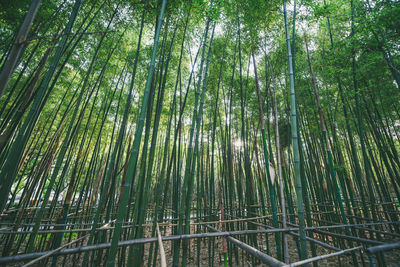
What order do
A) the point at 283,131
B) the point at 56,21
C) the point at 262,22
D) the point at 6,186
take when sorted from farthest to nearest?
1. the point at 283,131
2. the point at 262,22
3. the point at 56,21
4. the point at 6,186

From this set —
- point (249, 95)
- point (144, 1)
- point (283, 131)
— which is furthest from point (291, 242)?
point (144, 1)

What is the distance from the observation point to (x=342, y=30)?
3777mm

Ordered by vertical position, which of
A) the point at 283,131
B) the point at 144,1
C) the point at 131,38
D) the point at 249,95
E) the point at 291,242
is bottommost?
the point at 291,242

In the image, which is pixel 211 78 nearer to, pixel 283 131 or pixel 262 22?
pixel 262 22

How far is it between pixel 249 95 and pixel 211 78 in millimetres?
1344

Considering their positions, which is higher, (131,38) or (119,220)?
(131,38)

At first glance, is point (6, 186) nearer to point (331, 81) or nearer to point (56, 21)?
point (56, 21)

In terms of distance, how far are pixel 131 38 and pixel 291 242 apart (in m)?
7.23

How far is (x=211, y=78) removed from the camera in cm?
438

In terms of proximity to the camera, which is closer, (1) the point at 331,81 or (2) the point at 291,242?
(1) the point at 331,81

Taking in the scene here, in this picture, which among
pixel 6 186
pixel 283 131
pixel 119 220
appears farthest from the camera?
pixel 283 131

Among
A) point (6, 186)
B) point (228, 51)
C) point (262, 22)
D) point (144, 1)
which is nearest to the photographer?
point (6, 186)

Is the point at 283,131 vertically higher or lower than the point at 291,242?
higher

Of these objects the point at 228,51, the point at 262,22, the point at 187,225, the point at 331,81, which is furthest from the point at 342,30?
the point at 187,225
